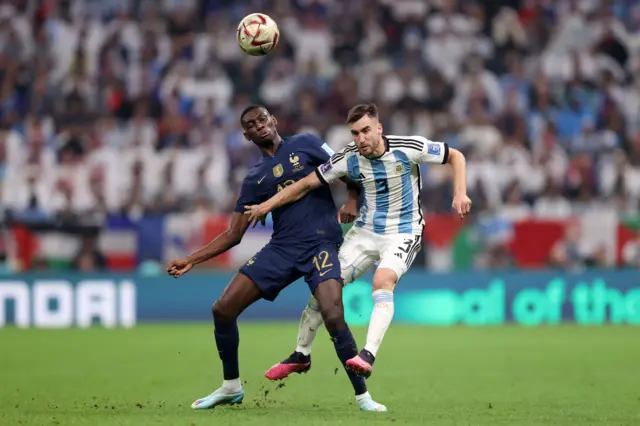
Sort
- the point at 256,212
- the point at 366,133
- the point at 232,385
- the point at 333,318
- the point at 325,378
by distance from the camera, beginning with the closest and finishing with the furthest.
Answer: the point at 333,318
the point at 366,133
the point at 256,212
the point at 232,385
the point at 325,378

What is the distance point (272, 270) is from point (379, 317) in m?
0.93

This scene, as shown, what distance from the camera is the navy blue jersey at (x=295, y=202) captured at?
8805mm

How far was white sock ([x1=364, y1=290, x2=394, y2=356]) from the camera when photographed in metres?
8.23

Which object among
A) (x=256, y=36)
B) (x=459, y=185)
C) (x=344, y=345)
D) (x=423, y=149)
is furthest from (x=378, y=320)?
(x=256, y=36)

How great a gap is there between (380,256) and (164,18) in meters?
15.1

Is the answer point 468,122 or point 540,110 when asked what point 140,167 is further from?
point 540,110

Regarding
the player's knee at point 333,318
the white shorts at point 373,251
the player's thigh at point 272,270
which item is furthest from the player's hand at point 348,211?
the player's knee at point 333,318

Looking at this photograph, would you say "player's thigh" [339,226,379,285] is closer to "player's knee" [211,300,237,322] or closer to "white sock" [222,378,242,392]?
"player's knee" [211,300,237,322]

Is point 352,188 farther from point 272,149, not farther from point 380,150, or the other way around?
point 272,149

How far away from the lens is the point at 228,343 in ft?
28.6

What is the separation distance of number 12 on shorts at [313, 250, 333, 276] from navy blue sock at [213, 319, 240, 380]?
76 centimetres

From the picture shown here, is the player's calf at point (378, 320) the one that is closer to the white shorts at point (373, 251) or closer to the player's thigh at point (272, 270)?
the white shorts at point (373, 251)

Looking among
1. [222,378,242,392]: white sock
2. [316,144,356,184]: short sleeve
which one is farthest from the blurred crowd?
[316,144,356,184]: short sleeve

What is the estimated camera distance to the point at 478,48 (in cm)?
2317
